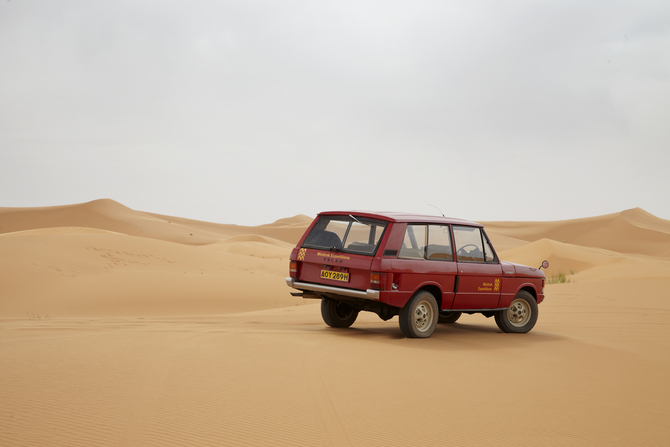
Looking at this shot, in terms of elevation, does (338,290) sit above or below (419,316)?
above

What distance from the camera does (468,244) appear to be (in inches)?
375

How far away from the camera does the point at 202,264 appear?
2581 centimetres

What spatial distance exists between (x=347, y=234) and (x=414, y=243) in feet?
3.40

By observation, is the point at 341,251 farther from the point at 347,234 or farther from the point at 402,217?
the point at 402,217

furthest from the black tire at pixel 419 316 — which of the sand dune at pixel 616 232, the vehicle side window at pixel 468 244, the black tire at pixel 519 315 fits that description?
the sand dune at pixel 616 232

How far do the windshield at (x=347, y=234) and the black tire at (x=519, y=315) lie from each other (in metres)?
3.03

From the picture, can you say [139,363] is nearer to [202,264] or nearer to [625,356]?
[625,356]

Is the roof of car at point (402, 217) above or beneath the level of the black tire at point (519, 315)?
above

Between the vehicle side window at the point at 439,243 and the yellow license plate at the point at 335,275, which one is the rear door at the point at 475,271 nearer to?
the vehicle side window at the point at 439,243

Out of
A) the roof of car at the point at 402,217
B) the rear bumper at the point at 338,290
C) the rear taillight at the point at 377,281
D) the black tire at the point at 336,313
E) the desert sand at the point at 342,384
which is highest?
the roof of car at the point at 402,217

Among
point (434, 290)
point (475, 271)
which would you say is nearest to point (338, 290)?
point (434, 290)

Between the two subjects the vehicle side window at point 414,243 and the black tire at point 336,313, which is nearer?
the vehicle side window at point 414,243

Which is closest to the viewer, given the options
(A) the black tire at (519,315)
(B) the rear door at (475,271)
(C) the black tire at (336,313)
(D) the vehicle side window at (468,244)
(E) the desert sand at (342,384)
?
(E) the desert sand at (342,384)

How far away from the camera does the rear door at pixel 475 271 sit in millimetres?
9211
